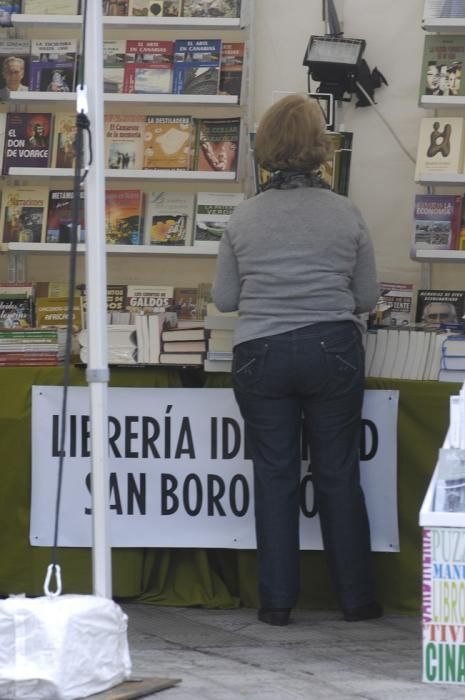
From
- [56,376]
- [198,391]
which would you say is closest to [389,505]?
[198,391]

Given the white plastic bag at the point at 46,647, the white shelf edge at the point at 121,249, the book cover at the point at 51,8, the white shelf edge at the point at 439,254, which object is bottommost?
the white plastic bag at the point at 46,647

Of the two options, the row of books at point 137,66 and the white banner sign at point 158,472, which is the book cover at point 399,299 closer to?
the white banner sign at point 158,472

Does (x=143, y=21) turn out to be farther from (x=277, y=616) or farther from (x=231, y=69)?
(x=277, y=616)

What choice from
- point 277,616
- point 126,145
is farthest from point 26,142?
point 277,616

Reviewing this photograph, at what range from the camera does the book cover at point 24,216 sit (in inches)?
203

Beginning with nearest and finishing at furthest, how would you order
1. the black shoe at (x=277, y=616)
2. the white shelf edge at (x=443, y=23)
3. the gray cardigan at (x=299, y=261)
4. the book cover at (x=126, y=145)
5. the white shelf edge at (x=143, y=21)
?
the gray cardigan at (x=299, y=261) < the black shoe at (x=277, y=616) < the white shelf edge at (x=443, y=23) < the white shelf edge at (x=143, y=21) < the book cover at (x=126, y=145)

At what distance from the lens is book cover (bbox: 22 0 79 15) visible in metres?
5.15

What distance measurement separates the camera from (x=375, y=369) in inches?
173

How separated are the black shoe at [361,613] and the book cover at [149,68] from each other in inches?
84.0

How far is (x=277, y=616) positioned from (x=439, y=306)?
1.32m

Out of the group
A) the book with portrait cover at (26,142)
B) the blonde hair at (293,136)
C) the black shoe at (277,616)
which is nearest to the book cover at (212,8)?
the book with portrait cover at (26,142)

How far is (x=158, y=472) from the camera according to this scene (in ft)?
14.6

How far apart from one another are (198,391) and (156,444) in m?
0.23

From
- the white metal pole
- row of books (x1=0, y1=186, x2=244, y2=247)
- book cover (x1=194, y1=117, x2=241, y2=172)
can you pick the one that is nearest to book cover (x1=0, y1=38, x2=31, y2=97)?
row of books (x1=0, y1=186, x2=244, y2=247)
